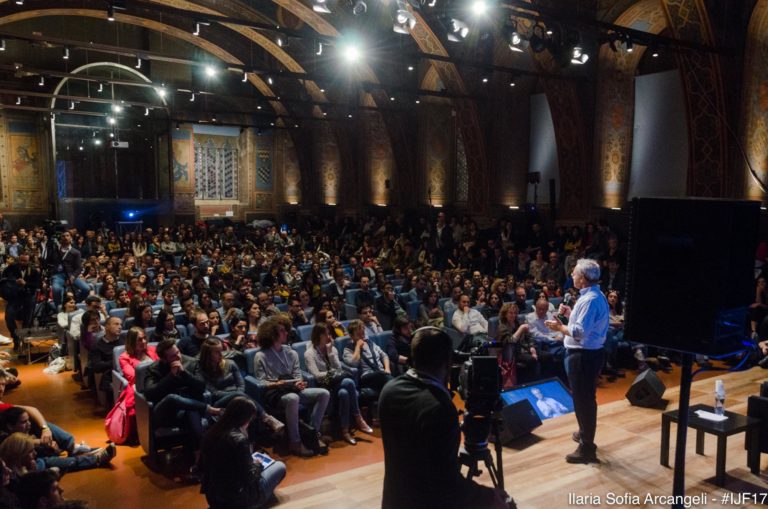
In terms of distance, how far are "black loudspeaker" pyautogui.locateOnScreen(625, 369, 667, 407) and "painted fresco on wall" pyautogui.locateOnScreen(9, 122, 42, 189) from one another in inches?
793

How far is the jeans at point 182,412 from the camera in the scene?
4.71 metres

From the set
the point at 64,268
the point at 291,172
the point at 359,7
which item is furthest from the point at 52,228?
the point at 291,172

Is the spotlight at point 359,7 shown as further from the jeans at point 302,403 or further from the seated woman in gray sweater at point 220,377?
the jeans at point 302,403

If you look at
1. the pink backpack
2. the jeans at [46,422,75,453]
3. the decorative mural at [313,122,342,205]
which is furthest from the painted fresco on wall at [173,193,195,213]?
the jeans at [46,422,75,453]

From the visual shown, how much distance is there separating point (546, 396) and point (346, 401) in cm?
179

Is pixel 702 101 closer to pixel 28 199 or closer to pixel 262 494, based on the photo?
pixel 262 494

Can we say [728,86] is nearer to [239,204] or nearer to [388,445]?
[388,445]

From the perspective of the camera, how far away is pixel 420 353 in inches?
86.7

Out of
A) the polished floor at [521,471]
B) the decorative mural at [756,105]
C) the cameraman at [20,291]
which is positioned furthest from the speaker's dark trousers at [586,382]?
the cameraman at [20,291]

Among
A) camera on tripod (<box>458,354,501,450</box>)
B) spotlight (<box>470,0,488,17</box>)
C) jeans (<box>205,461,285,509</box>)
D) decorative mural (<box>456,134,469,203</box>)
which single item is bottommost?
jeans (<box>205,461,285,509</box>)

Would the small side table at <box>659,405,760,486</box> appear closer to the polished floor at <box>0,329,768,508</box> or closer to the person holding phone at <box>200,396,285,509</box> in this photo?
the polished floor at <box>0,329,768,508</box>

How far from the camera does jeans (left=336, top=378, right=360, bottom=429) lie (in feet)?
18.0

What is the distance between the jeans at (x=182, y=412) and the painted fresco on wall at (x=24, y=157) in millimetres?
18094

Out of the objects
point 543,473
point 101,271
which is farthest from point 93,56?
point 543,473
